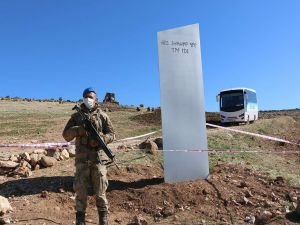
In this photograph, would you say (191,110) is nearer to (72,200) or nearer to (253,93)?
(72,200)

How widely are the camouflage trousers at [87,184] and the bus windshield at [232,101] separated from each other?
86.7 ft

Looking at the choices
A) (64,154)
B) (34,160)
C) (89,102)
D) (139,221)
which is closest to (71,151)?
(64,154)

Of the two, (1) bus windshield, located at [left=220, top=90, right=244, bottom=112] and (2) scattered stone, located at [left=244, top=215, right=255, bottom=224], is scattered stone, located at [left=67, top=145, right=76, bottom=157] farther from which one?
(1) bus windshield, located at [left=220, top=90, right=244, bottom=112]

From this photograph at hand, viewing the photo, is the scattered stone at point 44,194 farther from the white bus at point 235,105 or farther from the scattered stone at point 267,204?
the white bus at point 235,105

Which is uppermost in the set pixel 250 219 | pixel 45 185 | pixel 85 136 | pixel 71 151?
pixel 85 136

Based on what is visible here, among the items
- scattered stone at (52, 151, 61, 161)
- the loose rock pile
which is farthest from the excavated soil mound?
scattered stone at (52, 151, 61, 161)

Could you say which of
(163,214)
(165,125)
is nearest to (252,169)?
(165,125)

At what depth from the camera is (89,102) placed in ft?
24.1

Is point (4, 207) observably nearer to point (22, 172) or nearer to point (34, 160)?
point (22, 172)

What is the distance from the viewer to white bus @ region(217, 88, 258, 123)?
3284 centimetres

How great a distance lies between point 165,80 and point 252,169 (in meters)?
3.65

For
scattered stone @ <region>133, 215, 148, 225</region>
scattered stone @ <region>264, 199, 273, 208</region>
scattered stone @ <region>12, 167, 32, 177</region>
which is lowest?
scattered stone @ <region>264, 199, 273, 208</region>

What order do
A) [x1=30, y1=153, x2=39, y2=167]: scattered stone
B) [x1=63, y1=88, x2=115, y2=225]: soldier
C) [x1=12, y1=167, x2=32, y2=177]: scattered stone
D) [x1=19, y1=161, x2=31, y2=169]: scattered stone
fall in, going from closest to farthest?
1. [x1=63, y1=88, x2=115, y2=225]: soldier
2. [x1=12, y1=167, x2=32, y2=177]: scattered stone
3. [x1=19, y1=161, x2=31, y2=169]: scattered stone
4. [x1=30, y1=153, x2=39, y2=167]: scattered stone

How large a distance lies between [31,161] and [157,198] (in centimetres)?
306
